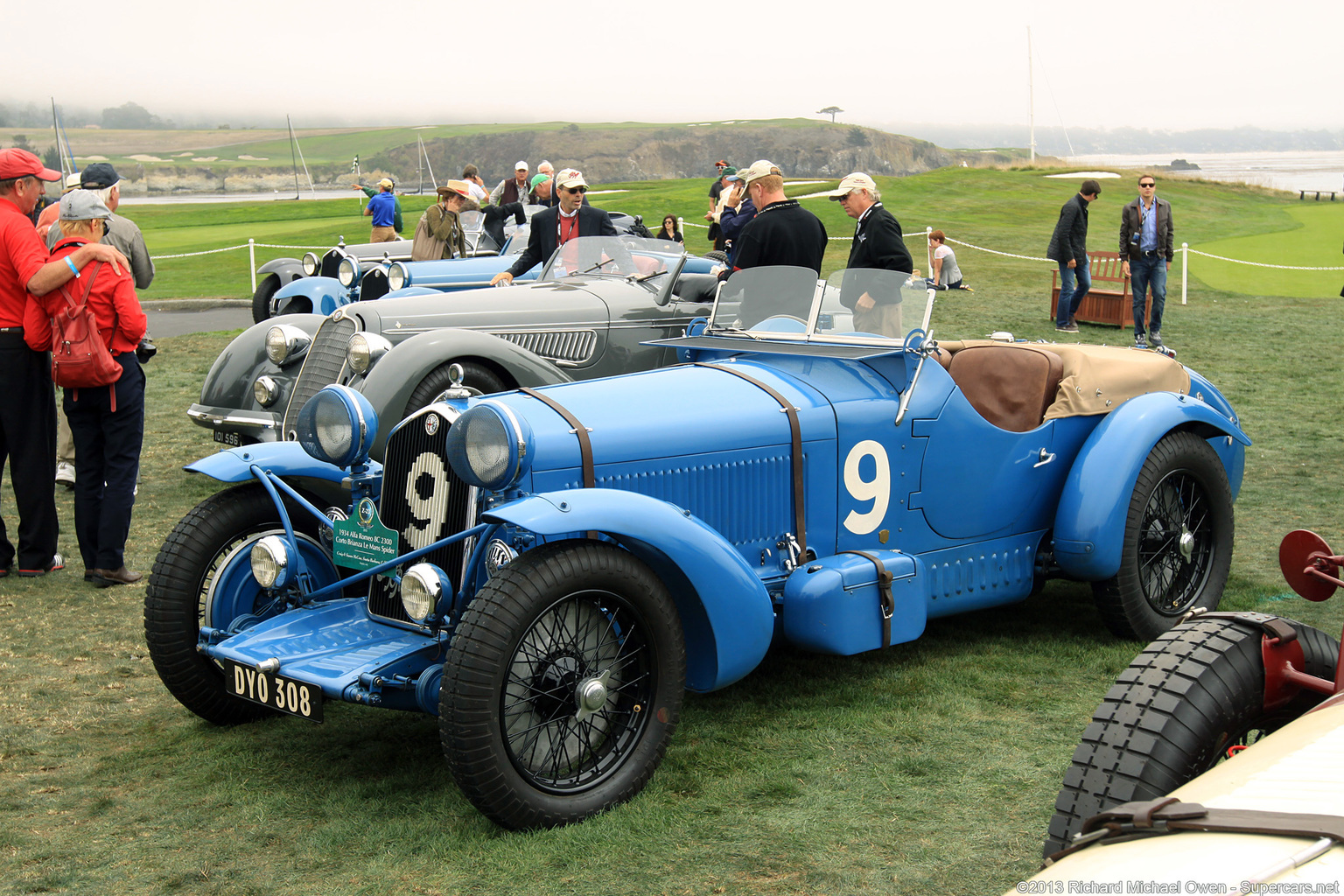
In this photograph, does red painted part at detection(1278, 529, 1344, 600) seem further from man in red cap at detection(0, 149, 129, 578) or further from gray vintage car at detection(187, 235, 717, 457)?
man in red cap at detection(0, 149, 129, 578)

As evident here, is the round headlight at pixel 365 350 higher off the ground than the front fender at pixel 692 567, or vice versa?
the round headlight at pixel 365 350

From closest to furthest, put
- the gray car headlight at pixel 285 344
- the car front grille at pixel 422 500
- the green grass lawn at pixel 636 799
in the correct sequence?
the green grass lawn at pixel 636 799 < the car front grille at pixel 422 500 < the gray car headlight at pixel 285 344

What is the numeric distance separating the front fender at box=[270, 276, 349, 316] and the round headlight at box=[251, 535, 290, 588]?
672cm

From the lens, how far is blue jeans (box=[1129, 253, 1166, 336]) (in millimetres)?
13273

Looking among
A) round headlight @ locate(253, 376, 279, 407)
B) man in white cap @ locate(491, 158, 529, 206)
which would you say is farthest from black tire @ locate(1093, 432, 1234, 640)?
man in white cap @ locate(491, 158, 529, 206)

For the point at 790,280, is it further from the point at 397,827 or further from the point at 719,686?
the point at 397,827

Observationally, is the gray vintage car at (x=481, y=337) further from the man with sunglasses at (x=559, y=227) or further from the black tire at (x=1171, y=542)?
the black tire at (x=1171, y=542)

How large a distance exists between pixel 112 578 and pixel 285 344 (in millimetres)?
2416

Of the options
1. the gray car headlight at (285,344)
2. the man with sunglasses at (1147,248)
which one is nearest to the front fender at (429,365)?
the gray car headlight at (285,344)

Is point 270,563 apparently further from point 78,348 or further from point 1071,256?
point 1071,256

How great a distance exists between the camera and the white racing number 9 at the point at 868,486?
14.4 ft

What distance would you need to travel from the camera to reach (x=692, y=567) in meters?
3.64

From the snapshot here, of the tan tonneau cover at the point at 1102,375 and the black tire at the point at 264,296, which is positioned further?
the black tire at the point at 264,296

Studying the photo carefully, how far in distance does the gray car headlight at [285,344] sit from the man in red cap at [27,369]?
6.02 ft
